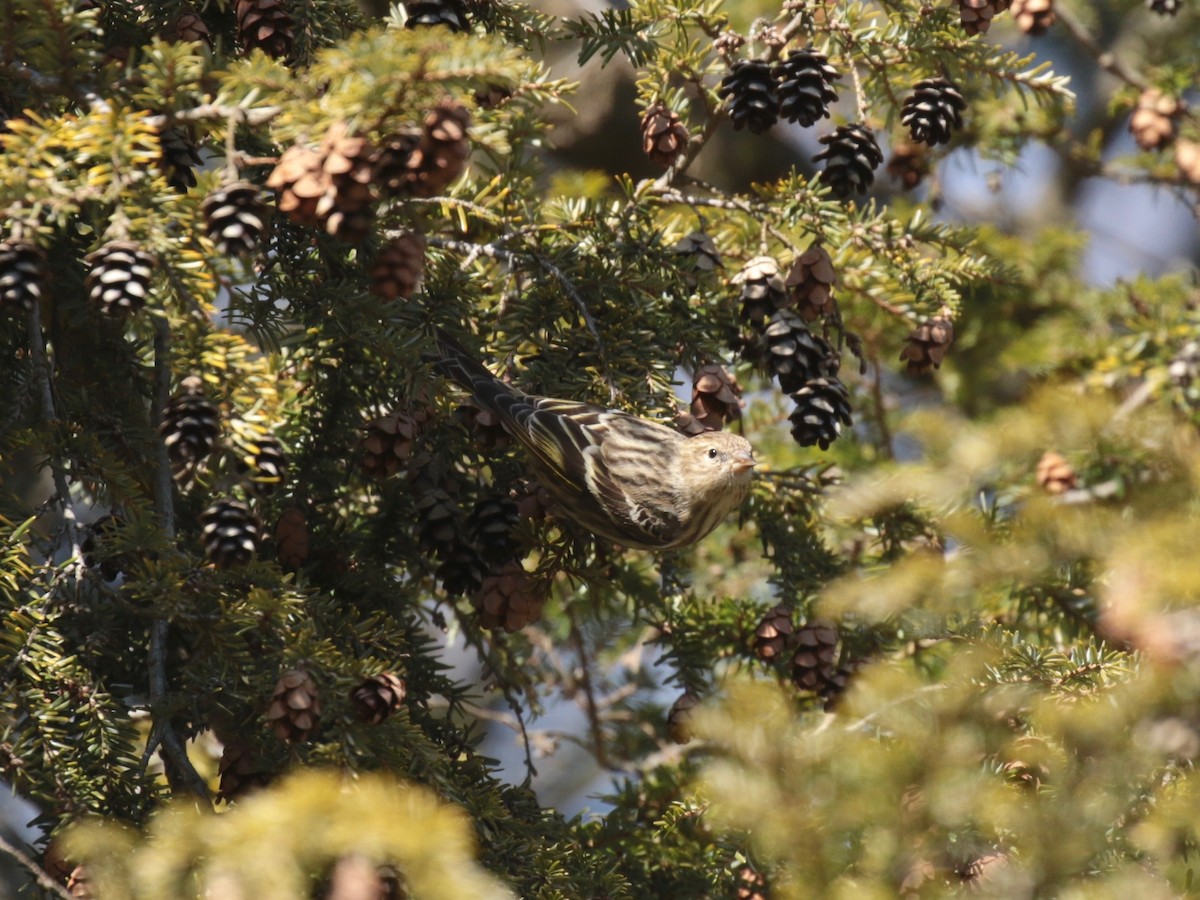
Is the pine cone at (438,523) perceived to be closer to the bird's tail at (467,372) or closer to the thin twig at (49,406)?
the bird's tail at (467,372)

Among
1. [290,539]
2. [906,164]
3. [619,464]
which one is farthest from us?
[906,164]

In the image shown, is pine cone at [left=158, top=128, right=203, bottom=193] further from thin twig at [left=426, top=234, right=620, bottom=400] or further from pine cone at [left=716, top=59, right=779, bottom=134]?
pine cone at [left=716, top=59, right=779, bottom=134]

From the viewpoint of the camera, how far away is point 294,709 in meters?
1.44

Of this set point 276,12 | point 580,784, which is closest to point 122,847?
point 276,12

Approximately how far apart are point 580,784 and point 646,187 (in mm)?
3330

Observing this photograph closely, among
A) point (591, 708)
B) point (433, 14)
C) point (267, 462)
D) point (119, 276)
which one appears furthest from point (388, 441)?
point (591, 708)

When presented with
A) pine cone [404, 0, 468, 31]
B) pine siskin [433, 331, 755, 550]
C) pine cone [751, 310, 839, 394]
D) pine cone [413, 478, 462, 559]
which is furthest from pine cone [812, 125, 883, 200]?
pine cone [413, 478, 462, 559]

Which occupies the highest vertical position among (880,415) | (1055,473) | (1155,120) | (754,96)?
(754,96)

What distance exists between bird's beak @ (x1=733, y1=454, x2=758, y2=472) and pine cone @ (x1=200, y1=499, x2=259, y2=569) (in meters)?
0.98

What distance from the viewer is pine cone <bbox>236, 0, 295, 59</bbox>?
173cm

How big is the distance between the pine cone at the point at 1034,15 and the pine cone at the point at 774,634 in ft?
5.01

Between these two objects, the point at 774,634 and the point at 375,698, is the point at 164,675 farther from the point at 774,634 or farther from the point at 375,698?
the point at 774,634

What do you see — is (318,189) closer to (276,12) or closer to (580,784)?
(276,12)

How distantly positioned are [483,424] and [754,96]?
0.71 m
